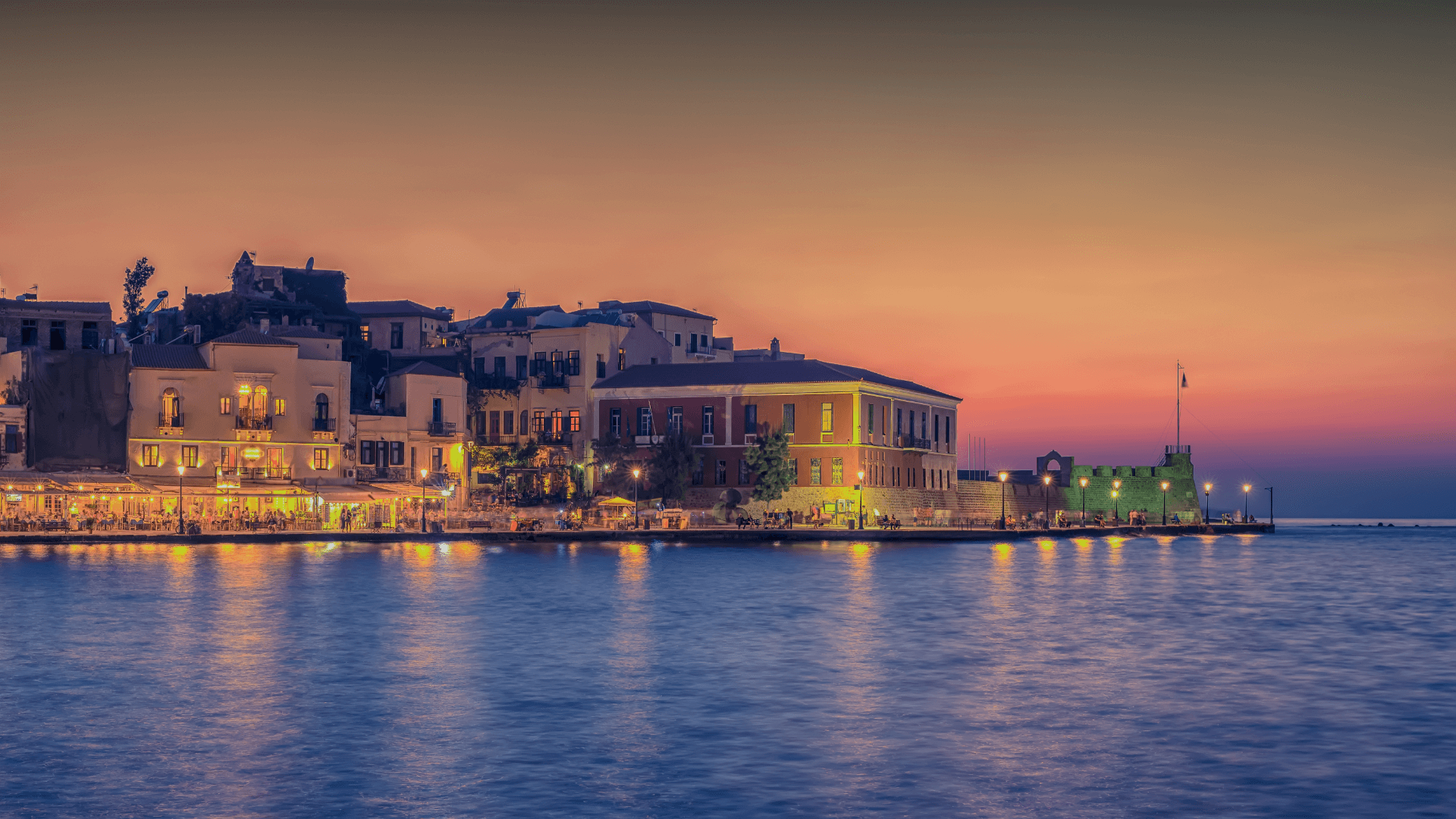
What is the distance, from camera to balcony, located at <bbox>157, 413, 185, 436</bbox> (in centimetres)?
7400

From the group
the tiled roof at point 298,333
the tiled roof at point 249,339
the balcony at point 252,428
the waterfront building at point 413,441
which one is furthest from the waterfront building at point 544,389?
the tiled roof at point 249,339

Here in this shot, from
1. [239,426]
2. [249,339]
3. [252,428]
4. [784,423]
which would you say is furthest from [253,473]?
[784,423]

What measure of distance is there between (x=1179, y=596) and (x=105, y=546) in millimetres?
55328

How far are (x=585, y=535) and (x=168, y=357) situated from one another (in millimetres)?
23481

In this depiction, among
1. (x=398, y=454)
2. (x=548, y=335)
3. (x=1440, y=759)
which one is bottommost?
(x=1440, y=759)

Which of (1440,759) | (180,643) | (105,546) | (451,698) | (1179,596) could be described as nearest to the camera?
(1440,759)

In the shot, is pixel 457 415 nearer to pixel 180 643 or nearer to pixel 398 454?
pixel 398 454

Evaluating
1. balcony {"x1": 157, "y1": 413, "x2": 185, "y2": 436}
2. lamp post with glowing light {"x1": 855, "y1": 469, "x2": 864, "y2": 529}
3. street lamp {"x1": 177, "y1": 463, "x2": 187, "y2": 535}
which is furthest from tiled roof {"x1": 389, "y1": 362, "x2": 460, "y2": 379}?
lamp post with glowing light {"x1": 855, "y1": 469, "x2": 864, "y2": 529}

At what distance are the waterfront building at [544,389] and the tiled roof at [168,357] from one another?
18914 millimetres

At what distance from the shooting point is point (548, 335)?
299 ft

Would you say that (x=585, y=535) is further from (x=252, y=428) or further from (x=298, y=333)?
(x=298, y=333)

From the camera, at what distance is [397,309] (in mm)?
97938

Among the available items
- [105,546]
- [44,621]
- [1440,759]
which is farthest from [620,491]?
[1440,759]

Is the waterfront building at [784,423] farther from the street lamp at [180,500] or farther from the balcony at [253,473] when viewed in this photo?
the street lamp at [180,500]
